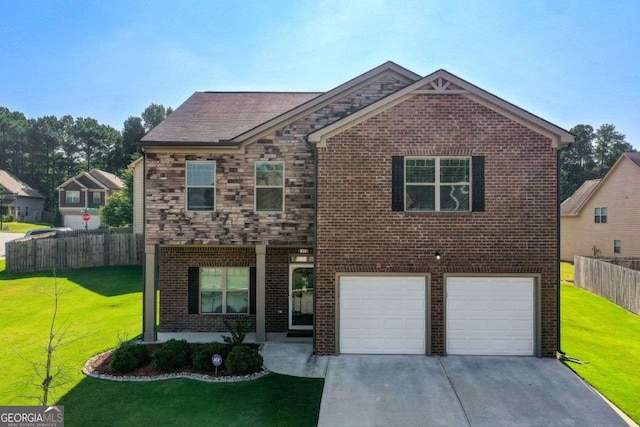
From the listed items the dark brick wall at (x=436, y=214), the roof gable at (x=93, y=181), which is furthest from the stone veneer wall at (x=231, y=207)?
the roof gable at (x=93, y=181)

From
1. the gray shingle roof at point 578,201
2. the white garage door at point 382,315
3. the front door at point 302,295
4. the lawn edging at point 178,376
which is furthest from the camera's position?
the gray shingle roof at point 578,201

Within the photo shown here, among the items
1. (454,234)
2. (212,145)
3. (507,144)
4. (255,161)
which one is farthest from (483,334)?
(212,145)

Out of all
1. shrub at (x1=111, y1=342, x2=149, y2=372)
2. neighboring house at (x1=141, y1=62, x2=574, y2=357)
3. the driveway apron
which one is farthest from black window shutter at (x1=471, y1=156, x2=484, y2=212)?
shrub at (x1=111, y1=342, x2=149, y2=372)

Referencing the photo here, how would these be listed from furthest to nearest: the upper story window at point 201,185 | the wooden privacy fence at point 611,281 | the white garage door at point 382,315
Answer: the wooden privacy fence at point 611,281
the upper story window at point 201,185
the white garage door at point 382,315

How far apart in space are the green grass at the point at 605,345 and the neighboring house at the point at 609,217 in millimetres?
11684

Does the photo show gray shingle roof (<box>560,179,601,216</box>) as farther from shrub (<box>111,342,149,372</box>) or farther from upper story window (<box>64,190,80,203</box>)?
upper story window (<box>64,190,80,203</box>)

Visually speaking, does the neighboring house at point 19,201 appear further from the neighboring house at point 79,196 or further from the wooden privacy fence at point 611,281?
the wooden privacy fence at point 611,281

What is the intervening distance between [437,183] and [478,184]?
1021mm

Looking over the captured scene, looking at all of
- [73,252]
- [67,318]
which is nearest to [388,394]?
[67,318]

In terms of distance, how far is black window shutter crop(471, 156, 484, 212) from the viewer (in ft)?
31.0

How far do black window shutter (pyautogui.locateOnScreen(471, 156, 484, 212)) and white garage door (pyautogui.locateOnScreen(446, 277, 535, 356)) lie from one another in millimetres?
1871

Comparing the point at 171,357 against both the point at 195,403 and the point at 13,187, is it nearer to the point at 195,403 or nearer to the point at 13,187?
the point at 195,403

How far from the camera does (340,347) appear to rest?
9594 millimetres

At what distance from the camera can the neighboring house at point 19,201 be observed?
2016 inches
